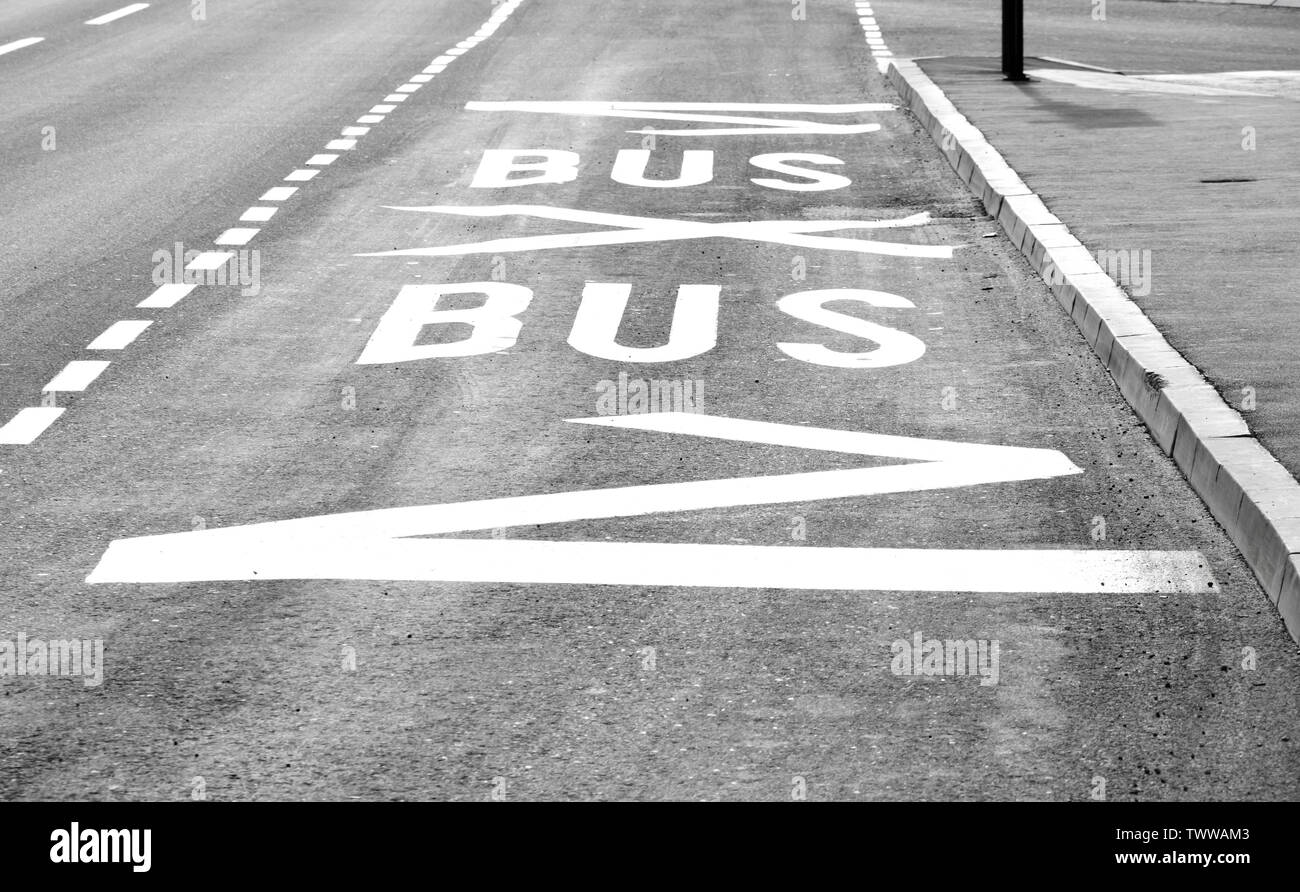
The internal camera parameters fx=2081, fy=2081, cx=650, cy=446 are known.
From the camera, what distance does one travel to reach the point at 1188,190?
13.4m

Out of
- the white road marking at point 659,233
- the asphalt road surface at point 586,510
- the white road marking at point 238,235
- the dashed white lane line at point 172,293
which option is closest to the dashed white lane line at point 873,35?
the dashed white lane line at point 172,293

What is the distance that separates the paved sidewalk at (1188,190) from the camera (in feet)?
29.0

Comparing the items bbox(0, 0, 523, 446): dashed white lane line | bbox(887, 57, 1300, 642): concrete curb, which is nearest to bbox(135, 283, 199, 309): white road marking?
bbox(0, 0, 523, 446): dashed white lane line

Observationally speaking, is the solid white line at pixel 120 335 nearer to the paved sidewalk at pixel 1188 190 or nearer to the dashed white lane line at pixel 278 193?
the dashed white lane line at pixel 278 193

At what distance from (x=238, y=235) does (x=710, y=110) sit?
7.55 metres

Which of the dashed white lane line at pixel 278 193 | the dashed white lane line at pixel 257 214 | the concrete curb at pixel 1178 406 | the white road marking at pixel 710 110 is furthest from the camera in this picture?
the white road marking at pixel 710 110

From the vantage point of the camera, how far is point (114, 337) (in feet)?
33.0

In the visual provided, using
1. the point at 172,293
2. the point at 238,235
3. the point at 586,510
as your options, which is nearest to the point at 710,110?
the point at 238,235

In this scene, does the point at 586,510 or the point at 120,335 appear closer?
the point at 586,510

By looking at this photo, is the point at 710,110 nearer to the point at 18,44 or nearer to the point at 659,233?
the point at 659,233

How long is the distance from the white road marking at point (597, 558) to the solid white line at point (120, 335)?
3.17 meters

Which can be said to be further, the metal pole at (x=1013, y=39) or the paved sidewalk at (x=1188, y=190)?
the metal pole at (x=1013, y=39)
